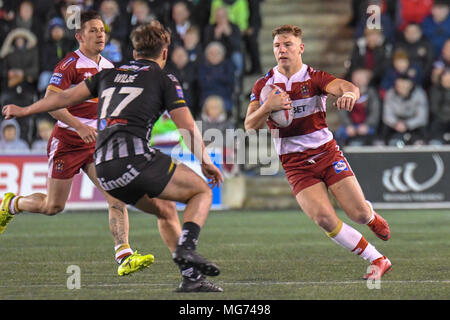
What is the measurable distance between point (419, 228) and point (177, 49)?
258 inches

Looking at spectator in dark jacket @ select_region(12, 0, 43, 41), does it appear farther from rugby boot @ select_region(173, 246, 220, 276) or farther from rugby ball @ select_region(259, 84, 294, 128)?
rugby boot @ select_region(173, 246, 220, 276)

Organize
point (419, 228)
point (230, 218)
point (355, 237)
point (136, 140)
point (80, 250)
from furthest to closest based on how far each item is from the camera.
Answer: point (230, 218) < point (419, 228) < point (80, 250) < point (355, 237) < point (136, 140)

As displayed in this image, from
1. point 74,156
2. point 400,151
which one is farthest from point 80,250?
point 400,151

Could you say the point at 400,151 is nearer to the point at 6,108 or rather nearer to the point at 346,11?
the point at 346,11

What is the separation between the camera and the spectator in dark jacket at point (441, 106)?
17062 mm

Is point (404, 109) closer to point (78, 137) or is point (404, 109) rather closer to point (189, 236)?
point (78, 137)

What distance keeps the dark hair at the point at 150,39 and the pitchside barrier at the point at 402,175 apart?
9539 millimetres

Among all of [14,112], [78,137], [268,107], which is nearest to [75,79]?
[78,137]

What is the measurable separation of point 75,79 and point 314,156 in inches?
93.6

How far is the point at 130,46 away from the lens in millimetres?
18281

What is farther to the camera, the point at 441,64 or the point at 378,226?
the point at 441,64

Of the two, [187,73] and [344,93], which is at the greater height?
[344,93]

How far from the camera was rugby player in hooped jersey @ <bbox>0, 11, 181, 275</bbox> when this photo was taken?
8633mm
